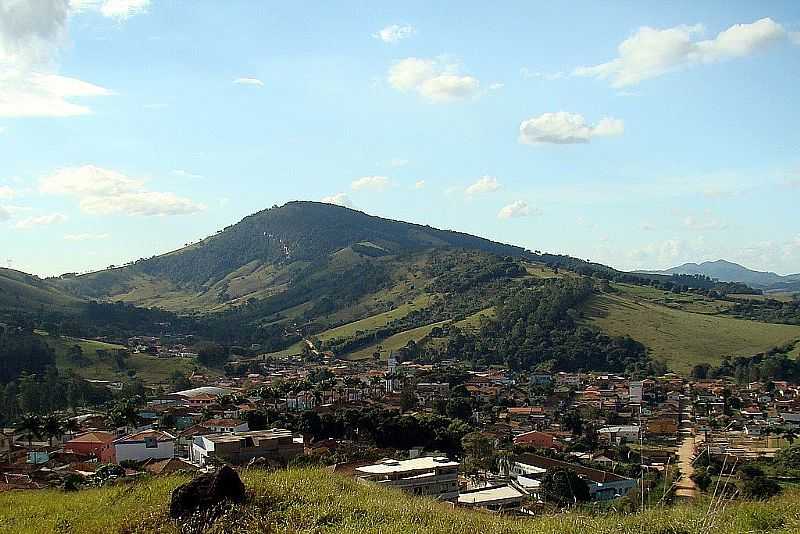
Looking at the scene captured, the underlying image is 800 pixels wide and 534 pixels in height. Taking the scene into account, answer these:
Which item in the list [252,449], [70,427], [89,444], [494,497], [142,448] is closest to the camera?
[252,449]

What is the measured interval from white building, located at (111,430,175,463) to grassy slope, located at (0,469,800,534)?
21300mm

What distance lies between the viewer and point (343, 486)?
1251cm

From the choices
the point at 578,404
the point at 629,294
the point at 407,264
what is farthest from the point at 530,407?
the point at 407,264

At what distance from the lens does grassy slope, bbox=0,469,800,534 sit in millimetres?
9336

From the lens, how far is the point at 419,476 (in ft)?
75.3

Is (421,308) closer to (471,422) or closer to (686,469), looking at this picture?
(471,422)

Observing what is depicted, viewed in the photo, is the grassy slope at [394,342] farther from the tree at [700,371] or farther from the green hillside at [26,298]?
the green hillside at [26,298]

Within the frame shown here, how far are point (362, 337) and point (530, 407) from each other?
51.5m

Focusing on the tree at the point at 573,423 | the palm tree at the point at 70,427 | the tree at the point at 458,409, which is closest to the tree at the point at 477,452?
the tree at the point at 458,409

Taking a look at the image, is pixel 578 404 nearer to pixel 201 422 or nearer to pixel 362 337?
pixel 201 422

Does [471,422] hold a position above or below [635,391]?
above

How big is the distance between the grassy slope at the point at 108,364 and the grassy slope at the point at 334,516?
6703 centimetres

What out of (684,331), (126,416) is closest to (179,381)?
(126,416)

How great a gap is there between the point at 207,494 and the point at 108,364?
246 ft
